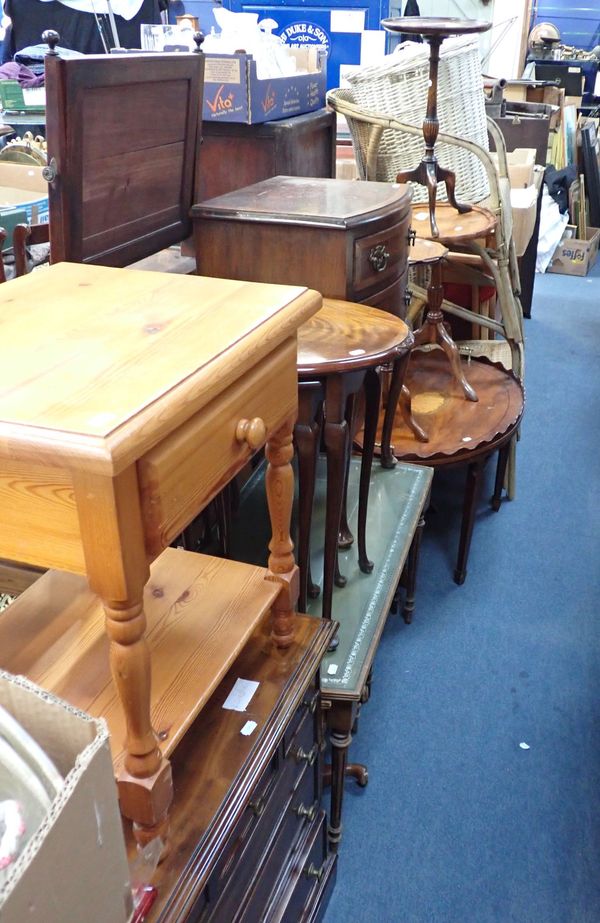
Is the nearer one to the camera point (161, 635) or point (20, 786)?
point (20, 786)

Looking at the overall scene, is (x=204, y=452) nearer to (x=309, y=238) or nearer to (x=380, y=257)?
(x=309, y=238)

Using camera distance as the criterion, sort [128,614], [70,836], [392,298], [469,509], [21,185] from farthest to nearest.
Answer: [469,509]
[21,185]
[392,298]
[128,614]
[70,836]

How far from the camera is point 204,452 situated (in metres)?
0.77

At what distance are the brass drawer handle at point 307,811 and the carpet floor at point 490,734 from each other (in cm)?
30

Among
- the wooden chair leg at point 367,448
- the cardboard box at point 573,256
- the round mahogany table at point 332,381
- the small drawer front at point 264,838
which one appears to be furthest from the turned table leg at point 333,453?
the cardboard box at point 573,256

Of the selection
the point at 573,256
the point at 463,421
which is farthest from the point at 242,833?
the point at 573,256

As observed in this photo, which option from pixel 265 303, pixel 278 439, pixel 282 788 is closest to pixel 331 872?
pixel 282 788

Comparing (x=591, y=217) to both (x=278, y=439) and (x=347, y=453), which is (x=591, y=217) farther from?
(x=278, y=439)

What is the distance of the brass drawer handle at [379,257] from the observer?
168cm

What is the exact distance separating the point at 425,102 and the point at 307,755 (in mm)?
1956

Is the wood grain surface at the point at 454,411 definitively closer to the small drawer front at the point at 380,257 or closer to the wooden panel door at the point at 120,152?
the small drawer front at the point at 380,257

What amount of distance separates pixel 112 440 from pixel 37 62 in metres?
5.01

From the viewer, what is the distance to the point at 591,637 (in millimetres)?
2266

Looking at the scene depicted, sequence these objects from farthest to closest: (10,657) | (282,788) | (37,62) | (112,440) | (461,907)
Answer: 1. (37,62)
2. (461,907)
3. (282,788)
4. (10,657)
5. (112,440)
